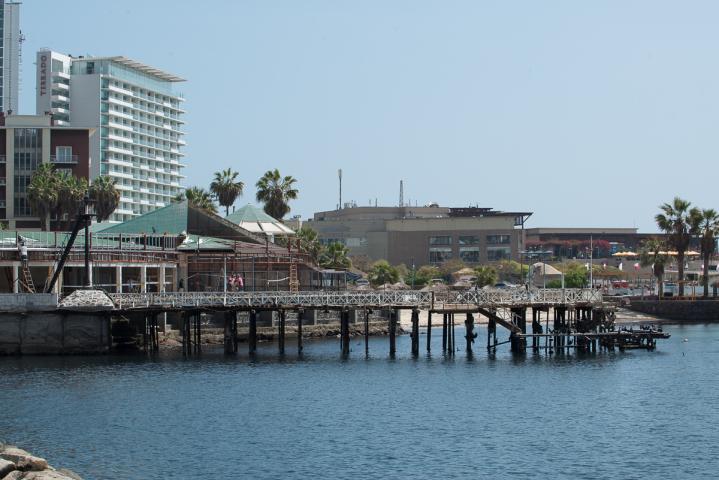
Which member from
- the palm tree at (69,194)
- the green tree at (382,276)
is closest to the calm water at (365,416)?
the palm tree at (69,194)

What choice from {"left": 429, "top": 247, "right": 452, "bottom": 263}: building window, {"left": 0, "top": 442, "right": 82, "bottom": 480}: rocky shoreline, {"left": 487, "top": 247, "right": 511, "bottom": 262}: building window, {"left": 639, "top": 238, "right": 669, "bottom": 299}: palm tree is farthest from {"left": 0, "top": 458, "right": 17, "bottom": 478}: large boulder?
{"left": 487, "top": 247, "right": 511, "bottom": 262}: building window

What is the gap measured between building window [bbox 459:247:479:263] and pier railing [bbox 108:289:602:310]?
11274 centimetres

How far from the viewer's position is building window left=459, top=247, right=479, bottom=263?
653 feet

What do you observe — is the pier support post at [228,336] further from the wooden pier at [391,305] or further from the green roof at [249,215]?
the green roof at [249,215]

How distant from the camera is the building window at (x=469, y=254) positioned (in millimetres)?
199000

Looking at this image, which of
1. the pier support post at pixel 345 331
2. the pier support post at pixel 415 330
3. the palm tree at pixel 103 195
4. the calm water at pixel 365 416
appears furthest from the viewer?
the palm tree at pixel 103 195

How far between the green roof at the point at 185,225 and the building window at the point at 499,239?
8522 cm

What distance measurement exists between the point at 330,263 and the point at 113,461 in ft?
304

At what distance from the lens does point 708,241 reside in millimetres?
148000

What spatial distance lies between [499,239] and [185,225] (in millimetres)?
89181

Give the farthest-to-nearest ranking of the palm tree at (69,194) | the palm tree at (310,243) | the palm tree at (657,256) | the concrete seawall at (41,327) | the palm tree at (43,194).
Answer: the palm tree at (657,256) < the palm tree at (310,243) < the palm tree at (69,194) < the palm tree at (43,194) < the concrete seawall at (41,327)

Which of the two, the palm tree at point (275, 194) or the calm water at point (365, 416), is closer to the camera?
the calm water at point (365, 416)

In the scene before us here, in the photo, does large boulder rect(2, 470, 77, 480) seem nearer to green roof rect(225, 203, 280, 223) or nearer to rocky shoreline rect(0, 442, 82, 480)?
rocky shoreline rect(0, 442, 82, 480)

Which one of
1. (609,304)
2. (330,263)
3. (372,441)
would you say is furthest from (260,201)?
(372,441)
